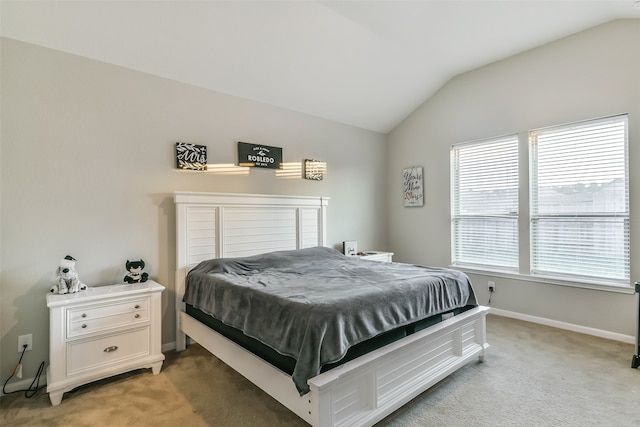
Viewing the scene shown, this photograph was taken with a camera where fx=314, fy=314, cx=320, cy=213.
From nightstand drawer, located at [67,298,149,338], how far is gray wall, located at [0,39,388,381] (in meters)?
0.44

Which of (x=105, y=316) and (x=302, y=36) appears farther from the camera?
(x=302, y=36)

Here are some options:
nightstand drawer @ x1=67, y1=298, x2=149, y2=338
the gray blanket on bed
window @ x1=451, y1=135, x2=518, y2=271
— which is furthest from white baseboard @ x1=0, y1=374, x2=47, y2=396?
window @ x1=451, y1=135, x2=518, y2=271

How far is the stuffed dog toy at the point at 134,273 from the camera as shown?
2.59 m

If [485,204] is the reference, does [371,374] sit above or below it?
below

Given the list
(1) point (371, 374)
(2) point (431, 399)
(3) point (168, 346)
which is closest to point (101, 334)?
(3) point (168, 346)

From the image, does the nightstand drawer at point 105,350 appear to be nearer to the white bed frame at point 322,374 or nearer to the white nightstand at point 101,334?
the white nightstand at point 101,334

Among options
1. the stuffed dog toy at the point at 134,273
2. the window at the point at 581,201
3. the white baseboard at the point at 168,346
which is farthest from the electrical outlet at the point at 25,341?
the window at the point at 581,201

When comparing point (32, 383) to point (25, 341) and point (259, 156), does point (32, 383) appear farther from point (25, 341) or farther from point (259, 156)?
point (259, 156)

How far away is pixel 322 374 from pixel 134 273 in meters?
1.90

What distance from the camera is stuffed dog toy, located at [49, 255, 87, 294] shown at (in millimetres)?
2215

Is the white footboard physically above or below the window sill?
below

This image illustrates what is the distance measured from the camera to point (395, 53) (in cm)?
353

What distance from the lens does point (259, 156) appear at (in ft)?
11.5

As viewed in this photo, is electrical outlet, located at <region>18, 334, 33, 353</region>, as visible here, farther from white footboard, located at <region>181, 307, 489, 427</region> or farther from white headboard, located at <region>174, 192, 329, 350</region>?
white footboard, located at <region>181, 307, 489, 427</region>
